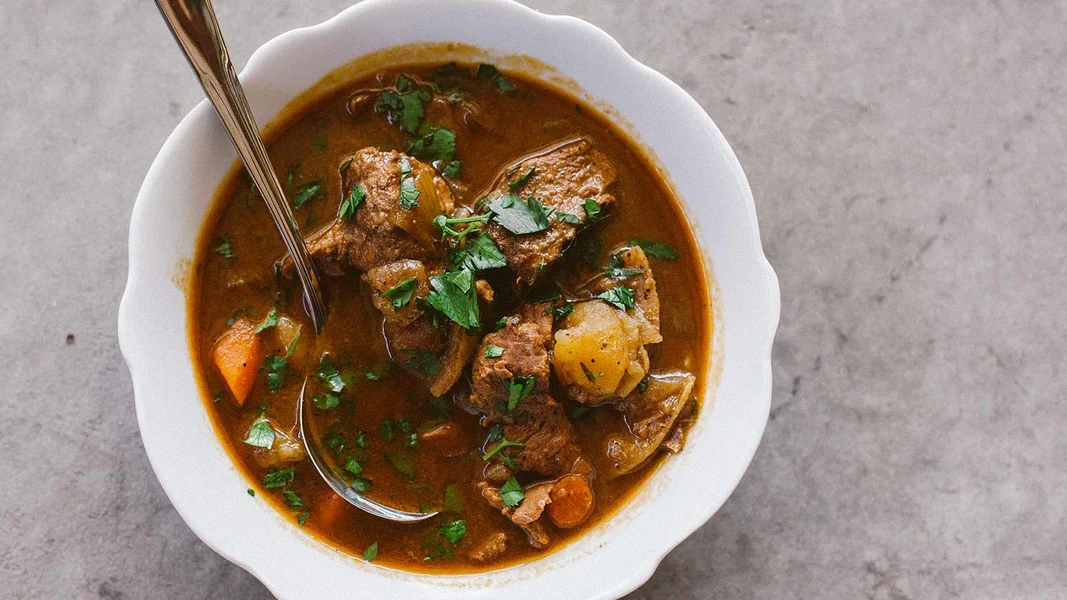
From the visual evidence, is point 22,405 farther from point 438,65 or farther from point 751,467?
point 751,467

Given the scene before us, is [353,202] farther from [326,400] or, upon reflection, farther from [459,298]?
[326,400]

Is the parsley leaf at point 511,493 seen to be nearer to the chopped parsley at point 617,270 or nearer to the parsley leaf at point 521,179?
the chopped parsley at point 617,270

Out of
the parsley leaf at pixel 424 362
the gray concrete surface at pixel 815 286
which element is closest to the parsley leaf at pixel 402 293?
the parsley leaf at pixel 424 362

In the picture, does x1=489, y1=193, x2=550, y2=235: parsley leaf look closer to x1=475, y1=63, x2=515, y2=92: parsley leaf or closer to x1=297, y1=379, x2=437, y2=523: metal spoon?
x1=475, y1=63, x2=515, y2=92: parsley leaf

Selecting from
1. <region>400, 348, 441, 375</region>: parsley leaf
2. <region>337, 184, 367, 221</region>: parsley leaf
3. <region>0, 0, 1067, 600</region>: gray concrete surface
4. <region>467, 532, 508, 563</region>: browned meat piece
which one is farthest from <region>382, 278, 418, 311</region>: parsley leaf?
<region>0, 0, 1067, 600</region>: gray concrete surface

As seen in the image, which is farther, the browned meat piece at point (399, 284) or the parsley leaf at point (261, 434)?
the parsley leaf at point (261, 434)

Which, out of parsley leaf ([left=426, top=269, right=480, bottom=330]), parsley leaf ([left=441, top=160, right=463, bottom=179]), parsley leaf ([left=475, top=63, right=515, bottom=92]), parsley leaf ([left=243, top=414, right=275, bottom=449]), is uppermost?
parsley leaf ([left=475, top=63, right=515, bottom=92])
